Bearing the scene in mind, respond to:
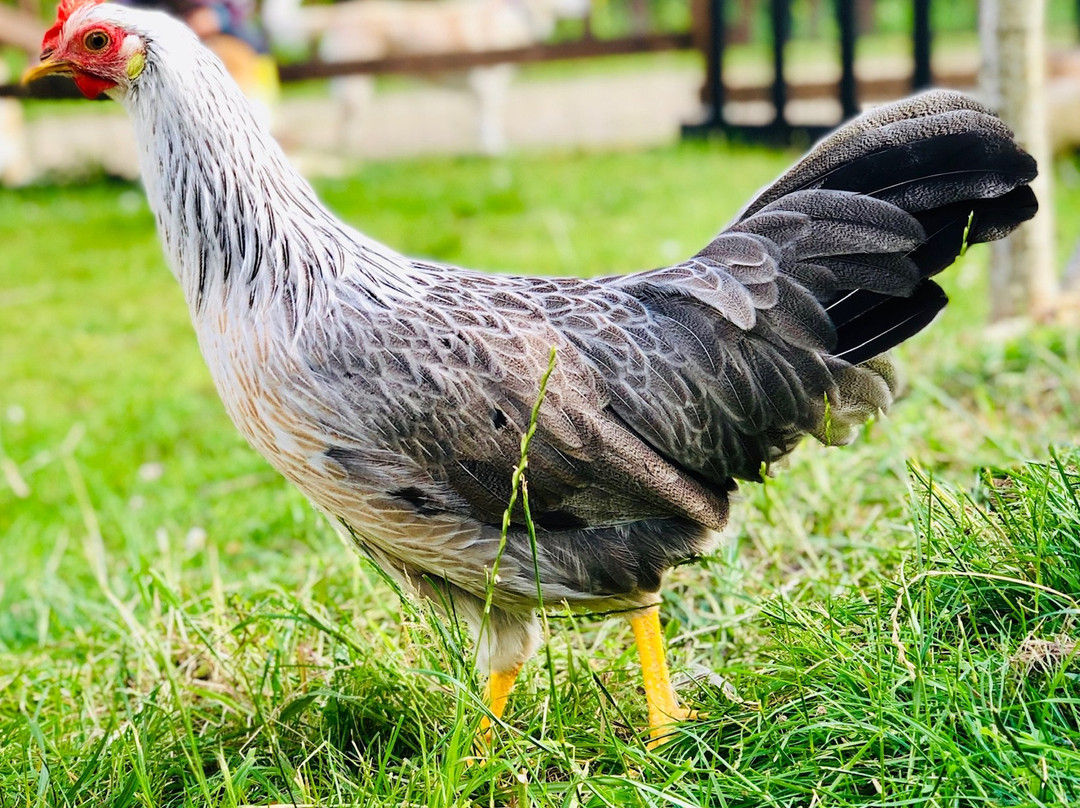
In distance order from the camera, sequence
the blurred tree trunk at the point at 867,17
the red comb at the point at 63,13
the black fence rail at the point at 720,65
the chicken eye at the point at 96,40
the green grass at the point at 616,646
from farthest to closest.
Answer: the blurred tree trunk at the point at 867,17 → the black fence rail at the point at 720,65 → the red comb at the point at 63,13 → the chicken eye at the point at 96,40 → the green grass at the point at 616,646

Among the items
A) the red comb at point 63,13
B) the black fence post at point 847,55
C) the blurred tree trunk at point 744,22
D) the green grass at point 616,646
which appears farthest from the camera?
the blurred tree trunk at point 744,22

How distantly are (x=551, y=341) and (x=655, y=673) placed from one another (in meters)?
0.80

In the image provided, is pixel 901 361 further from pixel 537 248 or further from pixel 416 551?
pixel 537 248

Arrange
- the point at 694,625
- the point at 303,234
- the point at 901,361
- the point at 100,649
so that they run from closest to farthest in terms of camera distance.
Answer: the point at 303,234, the point at 694,625, the point at 100,649, the point at 901,361

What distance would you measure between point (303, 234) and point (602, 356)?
73 cm

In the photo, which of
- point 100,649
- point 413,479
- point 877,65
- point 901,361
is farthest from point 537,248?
point 877,65

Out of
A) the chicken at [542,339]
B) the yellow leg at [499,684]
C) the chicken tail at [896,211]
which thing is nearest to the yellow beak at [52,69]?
the chicken at [542,339]

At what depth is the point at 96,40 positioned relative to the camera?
249cm

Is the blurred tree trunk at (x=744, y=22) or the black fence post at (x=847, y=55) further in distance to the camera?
the blurred tree trunk at (x=744, y=22)

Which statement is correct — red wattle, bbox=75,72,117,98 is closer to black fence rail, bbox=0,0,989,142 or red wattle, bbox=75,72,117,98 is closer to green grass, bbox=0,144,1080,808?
green grass, bbox=0,144,1080,808

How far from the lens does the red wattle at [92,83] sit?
253 centimetres

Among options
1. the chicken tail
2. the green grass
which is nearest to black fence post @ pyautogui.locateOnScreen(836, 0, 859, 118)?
the green grass

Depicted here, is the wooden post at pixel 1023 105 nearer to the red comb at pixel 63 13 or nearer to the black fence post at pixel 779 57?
the red comb at pixel 63 13

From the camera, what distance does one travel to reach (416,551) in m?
2.48
